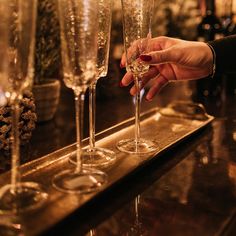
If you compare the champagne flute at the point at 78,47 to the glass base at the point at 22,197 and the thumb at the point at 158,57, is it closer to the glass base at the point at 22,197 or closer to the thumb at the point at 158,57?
the glass base at the point at 22,197

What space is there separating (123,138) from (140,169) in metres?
0.21

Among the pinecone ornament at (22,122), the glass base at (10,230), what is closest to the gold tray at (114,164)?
the glass base at (10,230)

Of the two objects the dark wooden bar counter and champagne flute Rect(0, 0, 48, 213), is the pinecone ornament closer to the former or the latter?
the dark wooden bar counter

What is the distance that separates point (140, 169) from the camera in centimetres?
79

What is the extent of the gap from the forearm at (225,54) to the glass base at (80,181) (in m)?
0.47

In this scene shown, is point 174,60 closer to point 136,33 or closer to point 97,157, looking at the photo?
point 136,33

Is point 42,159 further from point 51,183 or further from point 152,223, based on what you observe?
point 152,223

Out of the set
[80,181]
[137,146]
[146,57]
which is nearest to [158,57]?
[146,57]

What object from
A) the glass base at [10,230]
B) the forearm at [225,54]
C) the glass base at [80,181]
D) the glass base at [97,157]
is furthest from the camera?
the forearm at [225,54]

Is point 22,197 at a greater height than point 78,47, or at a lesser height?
lesser

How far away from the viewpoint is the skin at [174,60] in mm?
874

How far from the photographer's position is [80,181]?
2.25 feet

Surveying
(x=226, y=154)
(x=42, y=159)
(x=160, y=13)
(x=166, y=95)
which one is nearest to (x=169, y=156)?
(x=226, y=154)

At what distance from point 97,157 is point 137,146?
0.10 m
